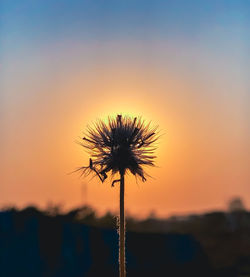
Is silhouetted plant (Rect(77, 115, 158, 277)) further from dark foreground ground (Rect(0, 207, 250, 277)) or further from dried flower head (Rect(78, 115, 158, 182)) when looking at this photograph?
dark foreground ground (Rect(0, 207, 250, 277))

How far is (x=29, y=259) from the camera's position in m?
62.2

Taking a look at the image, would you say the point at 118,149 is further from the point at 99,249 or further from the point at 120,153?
the point at 99,249

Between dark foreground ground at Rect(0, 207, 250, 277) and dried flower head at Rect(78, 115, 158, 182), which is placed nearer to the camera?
dried flower head at Rect(78, 115, 158, 182)

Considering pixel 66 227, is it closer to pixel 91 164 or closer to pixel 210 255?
pixel 210 255

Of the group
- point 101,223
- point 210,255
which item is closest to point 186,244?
point 210,255

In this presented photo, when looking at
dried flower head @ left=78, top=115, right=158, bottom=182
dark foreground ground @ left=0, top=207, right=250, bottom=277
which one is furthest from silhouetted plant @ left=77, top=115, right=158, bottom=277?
dark foreground ground @ left=0, top=207, right=250, bottom=277

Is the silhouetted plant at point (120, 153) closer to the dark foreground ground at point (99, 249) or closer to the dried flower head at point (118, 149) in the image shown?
the dried flower head at point (118, 149)

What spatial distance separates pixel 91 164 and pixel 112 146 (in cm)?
110

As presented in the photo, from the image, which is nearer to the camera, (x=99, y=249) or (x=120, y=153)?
(x=120, y=153)

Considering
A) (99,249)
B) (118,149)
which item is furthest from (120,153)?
(99,249)

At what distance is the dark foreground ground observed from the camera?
205ft

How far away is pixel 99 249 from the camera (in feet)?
222

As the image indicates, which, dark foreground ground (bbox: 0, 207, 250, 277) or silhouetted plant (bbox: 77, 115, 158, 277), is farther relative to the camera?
dark foreground ground (bbox: 0, 207, 250, 277)

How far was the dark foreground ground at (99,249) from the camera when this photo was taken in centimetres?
6256
